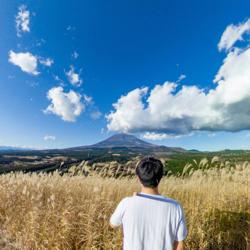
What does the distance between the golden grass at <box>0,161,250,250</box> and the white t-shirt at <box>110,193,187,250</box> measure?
91.5 inches

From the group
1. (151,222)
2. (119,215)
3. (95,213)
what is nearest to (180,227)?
(151,222)

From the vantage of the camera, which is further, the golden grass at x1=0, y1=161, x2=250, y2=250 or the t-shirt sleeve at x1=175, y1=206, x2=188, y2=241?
the golden grass at x1=0, y1=161, x2=250, y2=250

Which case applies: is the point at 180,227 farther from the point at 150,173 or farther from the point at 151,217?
the point at 150,173

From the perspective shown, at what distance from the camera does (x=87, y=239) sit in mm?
4898

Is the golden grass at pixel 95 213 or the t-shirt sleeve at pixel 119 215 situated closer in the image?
the t-shirt sleeve at pixel 119 215

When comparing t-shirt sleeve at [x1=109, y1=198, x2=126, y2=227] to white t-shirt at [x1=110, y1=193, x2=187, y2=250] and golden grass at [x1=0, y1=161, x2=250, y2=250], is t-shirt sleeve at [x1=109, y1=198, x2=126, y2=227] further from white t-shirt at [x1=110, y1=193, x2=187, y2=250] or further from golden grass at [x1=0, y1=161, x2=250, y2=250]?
golden grass at [x1=0, y1=161, x2=250, y2=250]

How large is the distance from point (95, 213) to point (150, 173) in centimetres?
288

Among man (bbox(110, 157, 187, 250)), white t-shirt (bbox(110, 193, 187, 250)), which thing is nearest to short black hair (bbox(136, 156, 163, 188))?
man (bbox(110, 157, 187, 250))

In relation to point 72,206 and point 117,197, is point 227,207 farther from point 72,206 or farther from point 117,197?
point 72,206

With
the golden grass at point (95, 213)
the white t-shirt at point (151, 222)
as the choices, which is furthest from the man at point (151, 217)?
the golden grass at point (95, 213)

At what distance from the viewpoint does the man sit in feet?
8.50

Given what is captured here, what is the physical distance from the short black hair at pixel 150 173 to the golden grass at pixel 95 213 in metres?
2.56

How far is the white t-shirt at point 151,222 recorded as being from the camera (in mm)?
2590

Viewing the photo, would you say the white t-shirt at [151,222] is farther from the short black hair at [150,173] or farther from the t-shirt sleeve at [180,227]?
the short black hair at [150,173]
